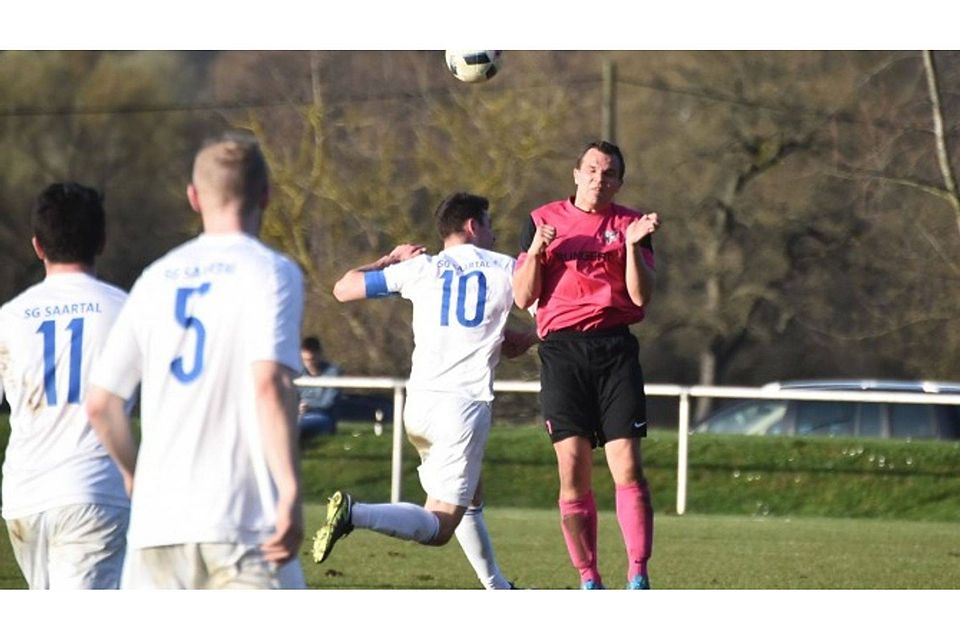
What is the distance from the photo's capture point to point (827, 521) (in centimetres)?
1550

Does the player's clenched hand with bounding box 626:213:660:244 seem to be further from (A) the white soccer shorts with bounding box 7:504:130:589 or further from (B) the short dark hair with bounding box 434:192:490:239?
(A) the white soccer shorts with bounding box 7:504:130:589

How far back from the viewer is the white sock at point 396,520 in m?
8.43

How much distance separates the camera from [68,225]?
250 inches

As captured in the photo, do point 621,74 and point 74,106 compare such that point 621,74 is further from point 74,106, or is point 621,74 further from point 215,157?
point 215,157

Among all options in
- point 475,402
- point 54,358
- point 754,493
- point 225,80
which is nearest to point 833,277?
point 225,80

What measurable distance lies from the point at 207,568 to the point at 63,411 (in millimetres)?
1491

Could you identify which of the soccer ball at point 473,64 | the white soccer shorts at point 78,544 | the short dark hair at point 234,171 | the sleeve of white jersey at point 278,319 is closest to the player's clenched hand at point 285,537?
the sleeve of white jersey at point 278,319

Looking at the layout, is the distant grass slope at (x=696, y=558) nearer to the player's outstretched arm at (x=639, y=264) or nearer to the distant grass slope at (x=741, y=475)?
the player's outstretched arm at (x=639, y=264)

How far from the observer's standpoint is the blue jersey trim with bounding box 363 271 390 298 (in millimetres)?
8852

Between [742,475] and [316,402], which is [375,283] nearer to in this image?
[742,475]

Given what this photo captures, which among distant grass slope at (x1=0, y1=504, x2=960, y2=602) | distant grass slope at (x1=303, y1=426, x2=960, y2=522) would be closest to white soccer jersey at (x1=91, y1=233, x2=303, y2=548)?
distant grass slope at (x1=0, y1=504, x2=960, y2=602)

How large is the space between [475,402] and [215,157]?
13.1 ft

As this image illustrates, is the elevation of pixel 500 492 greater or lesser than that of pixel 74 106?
Result: lesser

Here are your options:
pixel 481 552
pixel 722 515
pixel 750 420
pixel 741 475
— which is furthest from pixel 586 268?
pixel 750 420
